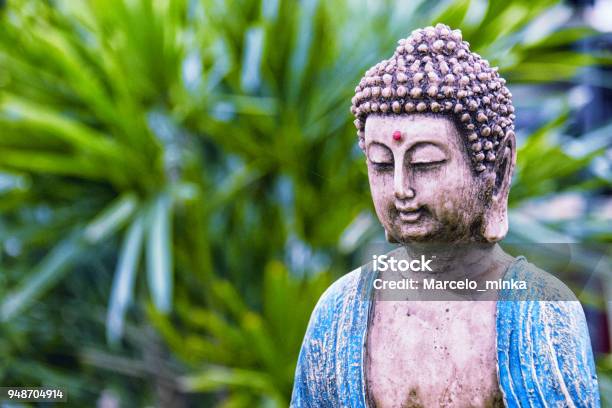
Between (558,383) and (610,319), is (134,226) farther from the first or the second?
(558,383)

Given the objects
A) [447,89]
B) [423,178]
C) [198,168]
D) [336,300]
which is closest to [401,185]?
[423,178]

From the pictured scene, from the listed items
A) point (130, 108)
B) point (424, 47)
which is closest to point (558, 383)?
point (424, 47)

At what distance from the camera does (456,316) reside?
147 centimetres

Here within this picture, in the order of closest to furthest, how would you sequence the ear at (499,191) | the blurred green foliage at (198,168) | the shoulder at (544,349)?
1. the shoulder at (544,349)
2. the ear at (499,191)
3. the blurred green foliage at (198,168)

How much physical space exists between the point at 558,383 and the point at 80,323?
9.49 ft

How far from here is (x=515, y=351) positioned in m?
1.38

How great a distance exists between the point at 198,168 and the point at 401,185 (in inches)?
83.2

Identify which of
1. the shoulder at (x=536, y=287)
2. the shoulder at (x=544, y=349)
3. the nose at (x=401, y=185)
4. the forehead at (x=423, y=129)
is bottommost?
the shoulder at (x=544, y=349)

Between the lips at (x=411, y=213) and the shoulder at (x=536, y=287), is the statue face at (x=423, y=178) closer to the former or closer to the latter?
the lips at (x=411, y=213)

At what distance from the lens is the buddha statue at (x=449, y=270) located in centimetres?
138

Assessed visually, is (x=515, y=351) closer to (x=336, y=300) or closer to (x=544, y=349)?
(x=544, y=349)

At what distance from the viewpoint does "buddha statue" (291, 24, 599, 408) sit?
1381mm

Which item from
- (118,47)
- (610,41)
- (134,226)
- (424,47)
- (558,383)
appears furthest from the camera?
(610,41)

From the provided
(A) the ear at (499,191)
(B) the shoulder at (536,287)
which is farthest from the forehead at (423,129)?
(B) the shoulder at (536,287)
